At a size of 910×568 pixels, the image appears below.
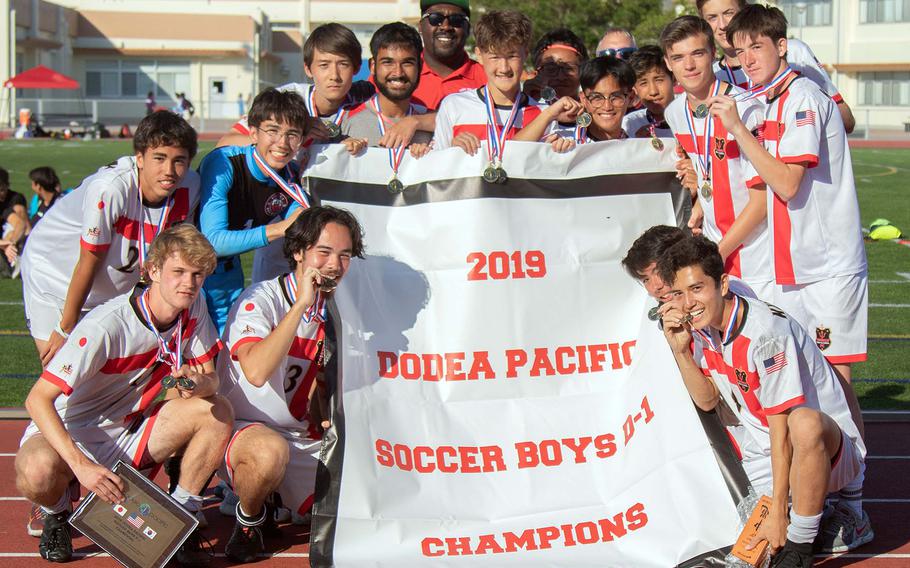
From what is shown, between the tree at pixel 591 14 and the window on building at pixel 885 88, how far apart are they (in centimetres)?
1633

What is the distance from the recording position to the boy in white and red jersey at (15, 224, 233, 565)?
466cm

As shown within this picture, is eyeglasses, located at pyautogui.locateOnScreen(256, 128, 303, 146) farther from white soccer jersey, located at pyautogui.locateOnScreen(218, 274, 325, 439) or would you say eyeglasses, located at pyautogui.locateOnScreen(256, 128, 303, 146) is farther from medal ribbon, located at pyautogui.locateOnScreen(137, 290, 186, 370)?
medal ribbon, located at pyautogui.locateOnScreen(137, 290, 186, 370)

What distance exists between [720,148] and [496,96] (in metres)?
1.13

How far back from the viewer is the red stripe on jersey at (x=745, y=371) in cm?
453

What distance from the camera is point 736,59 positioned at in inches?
237

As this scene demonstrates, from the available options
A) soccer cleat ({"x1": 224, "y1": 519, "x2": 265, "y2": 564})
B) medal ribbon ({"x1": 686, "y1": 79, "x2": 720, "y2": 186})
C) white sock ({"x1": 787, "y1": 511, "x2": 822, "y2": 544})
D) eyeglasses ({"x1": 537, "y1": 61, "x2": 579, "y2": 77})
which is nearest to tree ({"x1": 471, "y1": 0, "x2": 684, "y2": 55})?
eyeglasses ({"x1": 537, "y1": 61, "x2": 579, "y2": 77})

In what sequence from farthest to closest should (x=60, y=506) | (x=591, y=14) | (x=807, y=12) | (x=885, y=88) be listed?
(x=807, y=12) < (x=885, y=88) < (x=591, y=14) < (x=60, y=506)

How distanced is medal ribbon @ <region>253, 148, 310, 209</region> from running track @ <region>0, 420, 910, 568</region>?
159cm

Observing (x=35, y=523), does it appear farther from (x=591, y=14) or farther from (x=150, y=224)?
(x=591, y=14)

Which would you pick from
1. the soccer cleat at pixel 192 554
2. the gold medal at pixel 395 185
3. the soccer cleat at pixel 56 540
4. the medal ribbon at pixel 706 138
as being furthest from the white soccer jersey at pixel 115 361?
the medal ribbon at pixel 706 138

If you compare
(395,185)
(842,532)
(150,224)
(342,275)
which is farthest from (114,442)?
(842,532)

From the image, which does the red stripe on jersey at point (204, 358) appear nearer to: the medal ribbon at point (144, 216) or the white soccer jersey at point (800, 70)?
the medal ribbon at point (144, 216)

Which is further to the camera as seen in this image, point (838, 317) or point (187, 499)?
point (838, 317)

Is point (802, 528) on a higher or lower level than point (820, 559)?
higher
